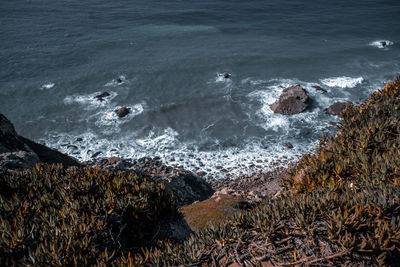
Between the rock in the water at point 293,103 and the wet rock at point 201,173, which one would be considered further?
the rock in the water at point 293,103

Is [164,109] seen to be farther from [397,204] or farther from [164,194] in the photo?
[397,204]

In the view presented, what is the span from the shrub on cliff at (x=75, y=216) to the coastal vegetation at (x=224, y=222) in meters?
0.02

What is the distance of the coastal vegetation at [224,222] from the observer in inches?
186

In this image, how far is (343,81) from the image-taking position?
113 feet

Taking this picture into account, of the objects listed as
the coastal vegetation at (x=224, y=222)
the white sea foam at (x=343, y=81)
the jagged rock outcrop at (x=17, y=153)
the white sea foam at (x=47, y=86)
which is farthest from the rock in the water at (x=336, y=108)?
the white sea foam at (x=47, y=86)

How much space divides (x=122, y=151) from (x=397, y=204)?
922 inches

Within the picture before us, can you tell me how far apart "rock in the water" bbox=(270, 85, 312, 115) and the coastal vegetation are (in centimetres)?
2136

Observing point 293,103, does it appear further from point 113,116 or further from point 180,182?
point 113,116

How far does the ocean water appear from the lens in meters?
26.2

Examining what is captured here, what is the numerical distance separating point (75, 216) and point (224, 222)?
363cm

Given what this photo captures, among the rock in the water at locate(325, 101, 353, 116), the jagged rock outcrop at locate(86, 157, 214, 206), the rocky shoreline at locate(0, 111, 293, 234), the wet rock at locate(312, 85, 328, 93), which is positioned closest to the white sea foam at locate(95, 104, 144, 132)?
the rocky shoreline at locate(0, 111, 293, 234)

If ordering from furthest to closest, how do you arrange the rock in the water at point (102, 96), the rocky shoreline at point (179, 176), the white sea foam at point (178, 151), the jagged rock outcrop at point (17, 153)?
the rock in the water at point (102, 96), the white sea foam at point (178, 151), the rocky shoreline at point (179, 176), the jagged rock outcrop at point (17, 153)

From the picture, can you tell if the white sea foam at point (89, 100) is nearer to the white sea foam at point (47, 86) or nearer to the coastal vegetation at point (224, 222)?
the white sea foam at point (47, 86)

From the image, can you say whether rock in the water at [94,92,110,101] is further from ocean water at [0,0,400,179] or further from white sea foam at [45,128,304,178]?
white sea foam at [45,128,304,178]
